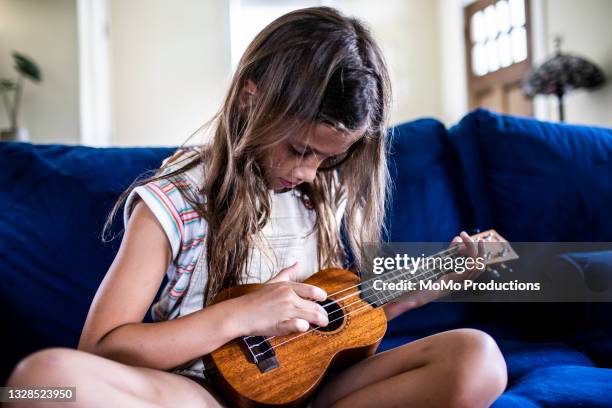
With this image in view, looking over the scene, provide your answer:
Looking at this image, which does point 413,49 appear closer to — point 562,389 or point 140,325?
point 562,389

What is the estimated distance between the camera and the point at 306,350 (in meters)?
0.76

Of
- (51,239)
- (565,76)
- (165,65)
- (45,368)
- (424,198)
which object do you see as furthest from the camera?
(165,65)

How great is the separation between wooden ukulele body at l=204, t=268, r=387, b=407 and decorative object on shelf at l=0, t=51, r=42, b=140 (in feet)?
9.44

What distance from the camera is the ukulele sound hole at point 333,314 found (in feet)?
2.73

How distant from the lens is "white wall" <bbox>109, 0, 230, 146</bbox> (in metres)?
3.89

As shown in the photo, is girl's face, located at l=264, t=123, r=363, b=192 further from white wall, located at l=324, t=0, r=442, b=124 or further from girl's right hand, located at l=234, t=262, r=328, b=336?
white wall, located at l=324, t=0, r=442, b=124

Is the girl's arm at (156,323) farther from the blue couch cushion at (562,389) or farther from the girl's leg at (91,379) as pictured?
the blue couch cushion at (562,389)

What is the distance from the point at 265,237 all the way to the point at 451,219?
0.59 meters

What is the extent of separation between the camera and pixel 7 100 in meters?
3.35

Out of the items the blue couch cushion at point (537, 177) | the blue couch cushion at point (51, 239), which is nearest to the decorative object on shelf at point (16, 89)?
the blue couch cushion at point (51, 239)

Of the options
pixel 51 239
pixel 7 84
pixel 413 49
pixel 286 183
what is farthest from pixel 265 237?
pixel 413 49

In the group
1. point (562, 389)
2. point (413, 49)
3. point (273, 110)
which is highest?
point (413, 49)

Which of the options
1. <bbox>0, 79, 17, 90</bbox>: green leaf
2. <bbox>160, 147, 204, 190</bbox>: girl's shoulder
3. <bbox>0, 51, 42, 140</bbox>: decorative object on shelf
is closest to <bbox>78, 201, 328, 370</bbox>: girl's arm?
<bbox>160, 147, 204, 190</bbox>: girl's shoulder

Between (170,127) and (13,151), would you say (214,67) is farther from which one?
(13,151)
